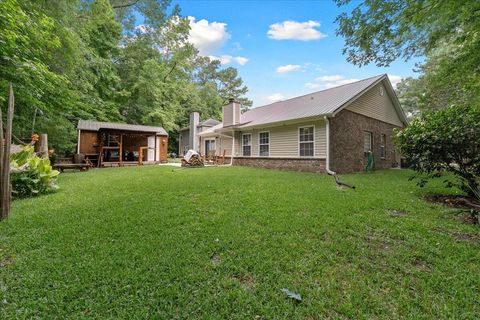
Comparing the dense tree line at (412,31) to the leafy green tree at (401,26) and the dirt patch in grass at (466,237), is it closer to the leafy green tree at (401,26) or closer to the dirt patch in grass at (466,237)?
the leafy green tree at (401,26)

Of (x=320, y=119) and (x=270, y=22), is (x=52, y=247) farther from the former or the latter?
(x=270, y=22)

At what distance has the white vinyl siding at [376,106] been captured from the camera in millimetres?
10930

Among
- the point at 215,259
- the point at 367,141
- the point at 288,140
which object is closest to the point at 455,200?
the point at 215,259

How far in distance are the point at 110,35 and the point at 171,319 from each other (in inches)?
828

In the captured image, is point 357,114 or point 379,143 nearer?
point 357,114

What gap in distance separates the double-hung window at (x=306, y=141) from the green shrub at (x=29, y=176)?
926 cm

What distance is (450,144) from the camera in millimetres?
4629

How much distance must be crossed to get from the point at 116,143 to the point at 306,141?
44.3 feet

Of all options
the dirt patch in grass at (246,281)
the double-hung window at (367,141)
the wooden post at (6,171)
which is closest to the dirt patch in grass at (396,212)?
the dirt patch in grass at (246,281)

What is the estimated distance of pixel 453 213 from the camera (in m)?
4.01

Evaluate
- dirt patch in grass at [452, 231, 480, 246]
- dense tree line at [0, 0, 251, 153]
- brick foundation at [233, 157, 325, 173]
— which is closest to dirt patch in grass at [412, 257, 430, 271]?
dirt patch in grass at [452, 231, 480, 246]

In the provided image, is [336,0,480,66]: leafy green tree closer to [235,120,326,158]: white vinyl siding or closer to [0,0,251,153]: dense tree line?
[235,120,326,158]: white vinyl siding

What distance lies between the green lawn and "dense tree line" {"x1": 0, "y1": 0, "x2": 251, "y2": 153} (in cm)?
371

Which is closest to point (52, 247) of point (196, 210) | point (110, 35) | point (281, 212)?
point (196, 210)
